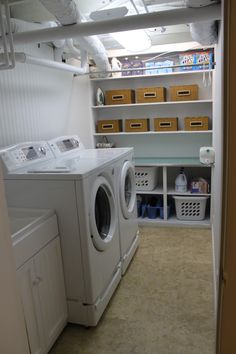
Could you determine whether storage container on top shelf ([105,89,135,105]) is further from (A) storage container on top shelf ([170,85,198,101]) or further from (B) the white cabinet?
(B) the white cabinet

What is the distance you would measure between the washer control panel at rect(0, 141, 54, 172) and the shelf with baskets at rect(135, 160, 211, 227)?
149cm

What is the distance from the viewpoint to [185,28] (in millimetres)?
3451

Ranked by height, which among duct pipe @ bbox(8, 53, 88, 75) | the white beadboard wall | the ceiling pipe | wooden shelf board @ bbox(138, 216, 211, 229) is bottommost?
wooden shelf board @ bbox(138, 216, 211, 229)

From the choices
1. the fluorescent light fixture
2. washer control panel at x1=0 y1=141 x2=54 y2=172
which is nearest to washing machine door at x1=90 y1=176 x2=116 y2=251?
washer control panel at x1=0 y1=141 x2=54 y2=172

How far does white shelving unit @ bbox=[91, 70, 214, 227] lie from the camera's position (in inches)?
144

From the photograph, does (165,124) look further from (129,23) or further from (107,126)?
(129,23)

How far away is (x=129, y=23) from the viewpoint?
1.93 metres

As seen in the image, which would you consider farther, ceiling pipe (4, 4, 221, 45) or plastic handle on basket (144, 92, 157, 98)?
plastic handle on basket (144, 92, 157, 98)

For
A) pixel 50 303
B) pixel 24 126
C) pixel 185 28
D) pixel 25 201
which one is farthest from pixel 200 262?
pixel 185 28

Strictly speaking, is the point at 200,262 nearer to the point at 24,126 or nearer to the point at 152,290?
the point at 152,290

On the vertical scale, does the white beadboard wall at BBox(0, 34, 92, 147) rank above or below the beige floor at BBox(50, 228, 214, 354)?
above

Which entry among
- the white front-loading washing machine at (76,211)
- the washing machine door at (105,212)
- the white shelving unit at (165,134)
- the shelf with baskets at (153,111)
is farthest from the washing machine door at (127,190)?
the shelf with baskets at (153,111)

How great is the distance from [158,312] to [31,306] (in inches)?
39.3

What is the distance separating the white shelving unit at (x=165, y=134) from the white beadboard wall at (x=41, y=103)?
235mm
